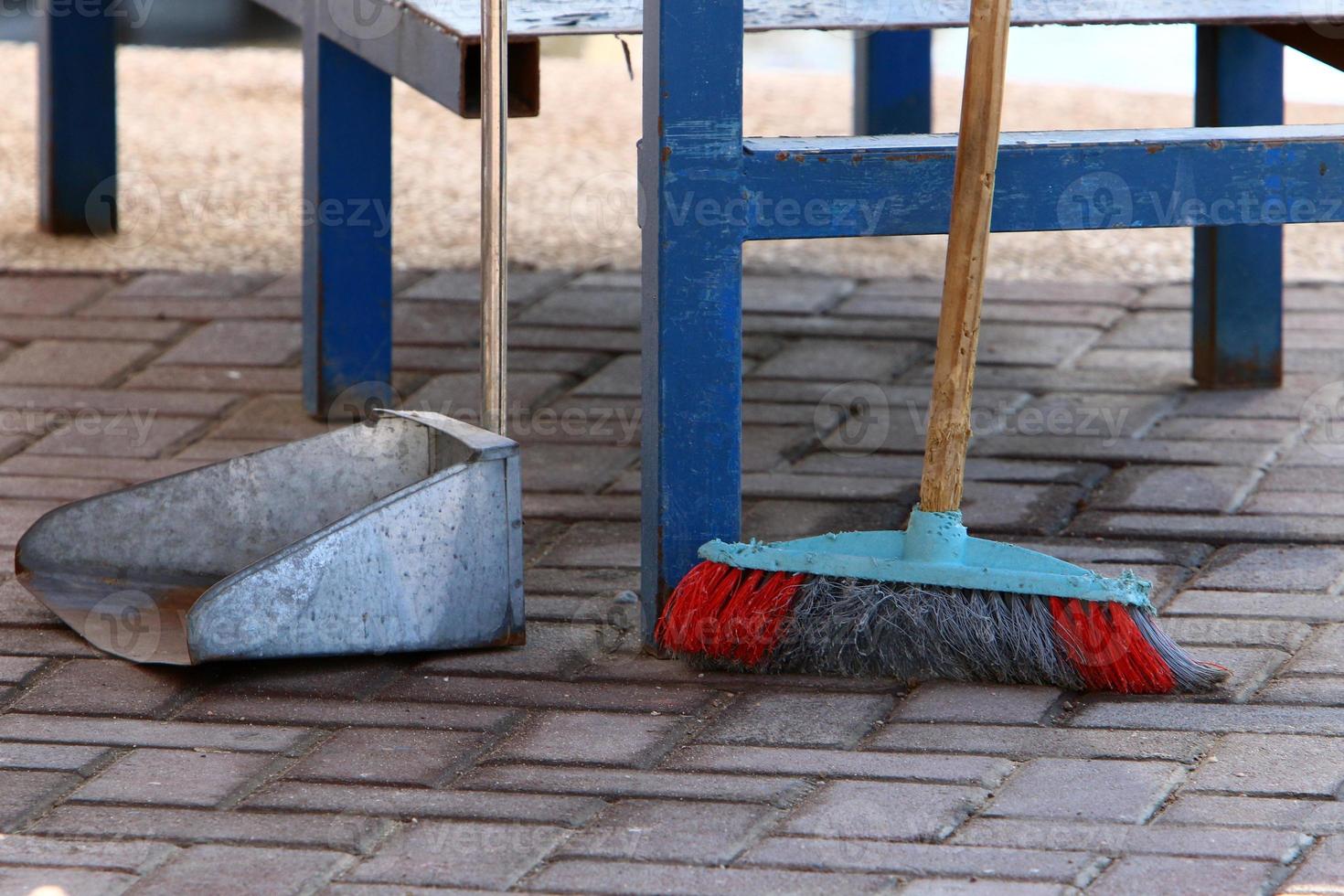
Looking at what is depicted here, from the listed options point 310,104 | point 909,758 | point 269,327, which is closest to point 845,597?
point 909,758

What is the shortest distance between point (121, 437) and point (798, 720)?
1.90 metres

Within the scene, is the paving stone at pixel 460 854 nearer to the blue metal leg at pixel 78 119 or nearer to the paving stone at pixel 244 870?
the paving stone at pixel 244 870

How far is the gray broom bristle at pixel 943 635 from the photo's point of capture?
2.48 meters

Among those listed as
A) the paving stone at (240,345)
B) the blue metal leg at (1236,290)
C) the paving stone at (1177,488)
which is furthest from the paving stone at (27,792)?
the blue metal leg at (1236,290)

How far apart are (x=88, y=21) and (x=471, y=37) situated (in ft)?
8.80

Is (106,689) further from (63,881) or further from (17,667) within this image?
(63,881)

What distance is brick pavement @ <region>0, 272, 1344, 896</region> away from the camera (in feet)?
6.57

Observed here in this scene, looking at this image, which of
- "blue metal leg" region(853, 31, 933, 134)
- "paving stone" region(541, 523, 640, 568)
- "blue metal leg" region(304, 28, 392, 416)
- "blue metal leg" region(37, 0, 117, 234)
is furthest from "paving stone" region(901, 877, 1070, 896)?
"blue metal leg" region(37, 0, 117, 234)

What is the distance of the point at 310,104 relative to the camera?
390cm

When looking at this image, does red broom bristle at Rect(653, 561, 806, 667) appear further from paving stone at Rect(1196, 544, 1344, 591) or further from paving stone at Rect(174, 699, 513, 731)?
paving stone at Rect(1196, 544, 1344, 591)

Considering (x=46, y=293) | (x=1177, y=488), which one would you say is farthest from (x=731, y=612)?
(x=46, y=293)

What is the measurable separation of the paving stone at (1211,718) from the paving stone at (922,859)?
0.43 meters

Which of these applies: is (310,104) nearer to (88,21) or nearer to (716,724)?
(88,21)

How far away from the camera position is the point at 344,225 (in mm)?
3922
